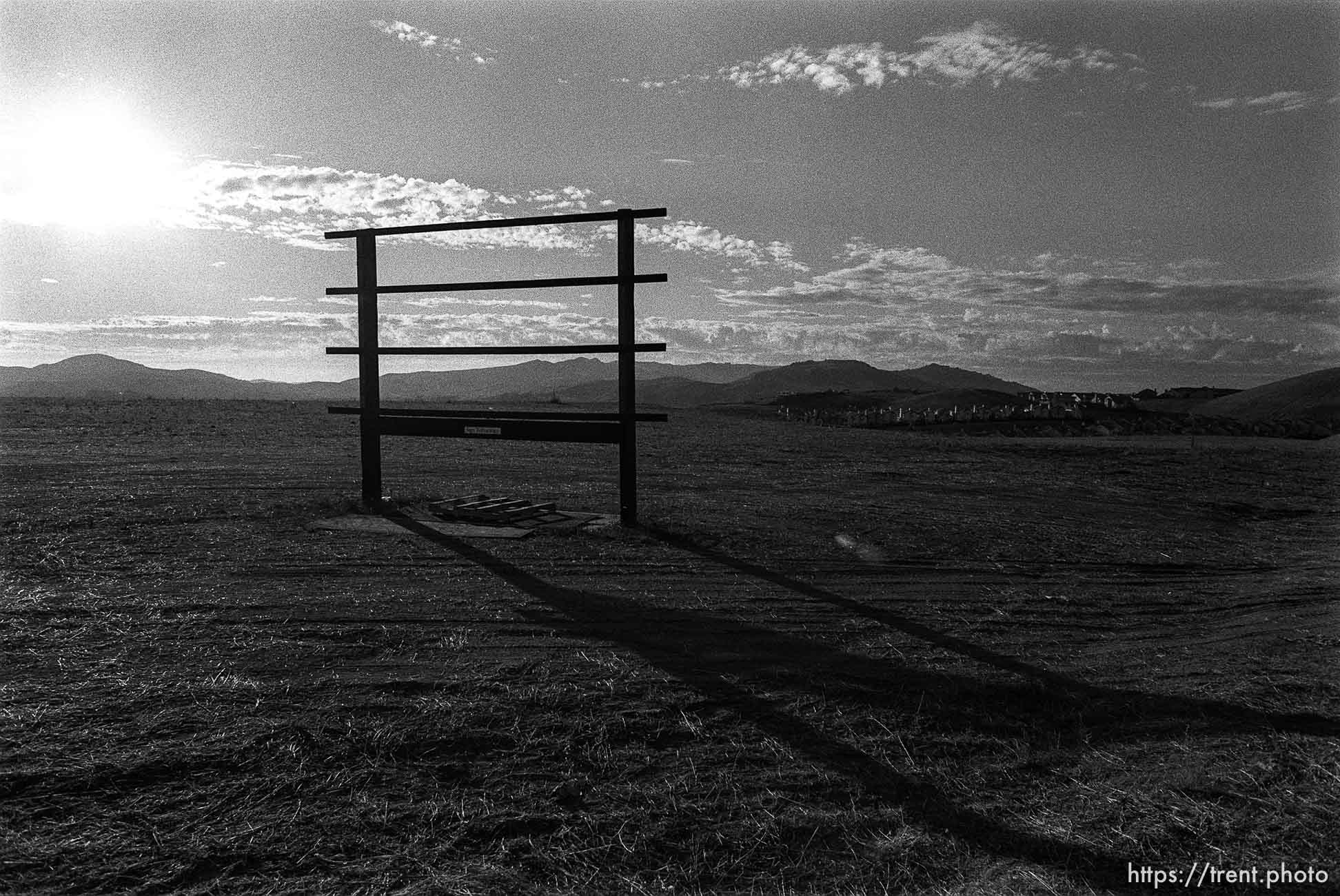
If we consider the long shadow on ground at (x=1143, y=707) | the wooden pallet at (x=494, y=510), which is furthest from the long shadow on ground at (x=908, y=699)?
the wooden pallet at (x=494, y=510)

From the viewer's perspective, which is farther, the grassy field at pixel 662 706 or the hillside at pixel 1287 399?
the hillside at pixel 1287 399

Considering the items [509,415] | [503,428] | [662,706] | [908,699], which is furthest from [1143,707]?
[509,415]

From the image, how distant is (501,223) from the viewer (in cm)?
834

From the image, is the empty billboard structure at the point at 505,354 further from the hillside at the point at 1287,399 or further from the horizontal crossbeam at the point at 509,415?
the hillside at the point at 1287,399

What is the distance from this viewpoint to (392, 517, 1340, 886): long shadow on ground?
2.79 meters

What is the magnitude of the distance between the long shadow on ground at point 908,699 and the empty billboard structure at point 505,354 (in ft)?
9.82

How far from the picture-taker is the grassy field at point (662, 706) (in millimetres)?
2617

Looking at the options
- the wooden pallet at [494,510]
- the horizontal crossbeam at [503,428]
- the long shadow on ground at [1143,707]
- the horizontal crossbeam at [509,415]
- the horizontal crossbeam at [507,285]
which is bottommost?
the long shadow on ground at [1143,707]

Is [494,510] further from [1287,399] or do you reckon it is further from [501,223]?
[1287,399]

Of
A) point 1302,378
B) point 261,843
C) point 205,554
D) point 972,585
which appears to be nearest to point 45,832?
point 261,843

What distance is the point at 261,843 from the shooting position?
8.67 feet

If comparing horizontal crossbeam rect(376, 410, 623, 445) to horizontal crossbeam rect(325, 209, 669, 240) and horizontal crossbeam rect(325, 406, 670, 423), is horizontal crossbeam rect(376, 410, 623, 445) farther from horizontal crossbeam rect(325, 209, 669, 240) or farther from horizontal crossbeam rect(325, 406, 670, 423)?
horizontal crossbeam rect(325, 209, 669, 240)

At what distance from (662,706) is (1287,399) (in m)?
57.0

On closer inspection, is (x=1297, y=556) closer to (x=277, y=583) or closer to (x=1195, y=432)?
(x=277, y=583)
